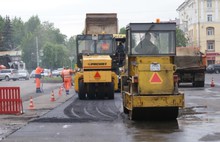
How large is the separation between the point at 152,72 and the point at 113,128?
2.19 metres

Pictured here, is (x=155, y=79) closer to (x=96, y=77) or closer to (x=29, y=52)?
(x=96, y=77)

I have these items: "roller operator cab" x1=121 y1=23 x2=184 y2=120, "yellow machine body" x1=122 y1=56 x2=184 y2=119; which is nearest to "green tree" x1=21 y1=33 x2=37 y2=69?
"roller operator cab" x1=121 y1=23 x2=184 y2=120

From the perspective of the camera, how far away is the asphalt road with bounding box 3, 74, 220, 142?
11.9 metres

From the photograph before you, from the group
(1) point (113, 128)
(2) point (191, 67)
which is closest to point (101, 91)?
(1) point (113, 128)

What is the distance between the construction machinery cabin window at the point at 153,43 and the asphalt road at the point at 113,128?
203 centimetres

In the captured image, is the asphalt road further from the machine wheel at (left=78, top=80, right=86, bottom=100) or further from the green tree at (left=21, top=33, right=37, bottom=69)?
the green tree at (left=21, top=33, right=37, bottom=69)

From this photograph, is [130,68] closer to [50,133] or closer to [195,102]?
[50,133]

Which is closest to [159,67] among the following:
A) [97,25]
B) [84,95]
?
[84,95]

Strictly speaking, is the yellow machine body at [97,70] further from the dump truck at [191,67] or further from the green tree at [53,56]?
the green tree at [53,56]

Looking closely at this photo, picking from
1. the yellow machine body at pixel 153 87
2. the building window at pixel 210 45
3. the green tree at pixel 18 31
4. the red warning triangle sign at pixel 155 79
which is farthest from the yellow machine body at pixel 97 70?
the green tree at pixel 18 31

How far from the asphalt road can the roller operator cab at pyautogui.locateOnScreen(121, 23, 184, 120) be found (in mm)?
480

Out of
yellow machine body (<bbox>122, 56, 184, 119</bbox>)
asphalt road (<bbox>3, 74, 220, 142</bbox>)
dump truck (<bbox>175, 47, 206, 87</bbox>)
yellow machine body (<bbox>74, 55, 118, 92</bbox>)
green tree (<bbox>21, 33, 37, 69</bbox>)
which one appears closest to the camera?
asphalt road (<bbox>3, 74, 220, 142</bbox>)

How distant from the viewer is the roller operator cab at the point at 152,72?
14.6 metres

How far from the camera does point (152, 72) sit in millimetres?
14844
